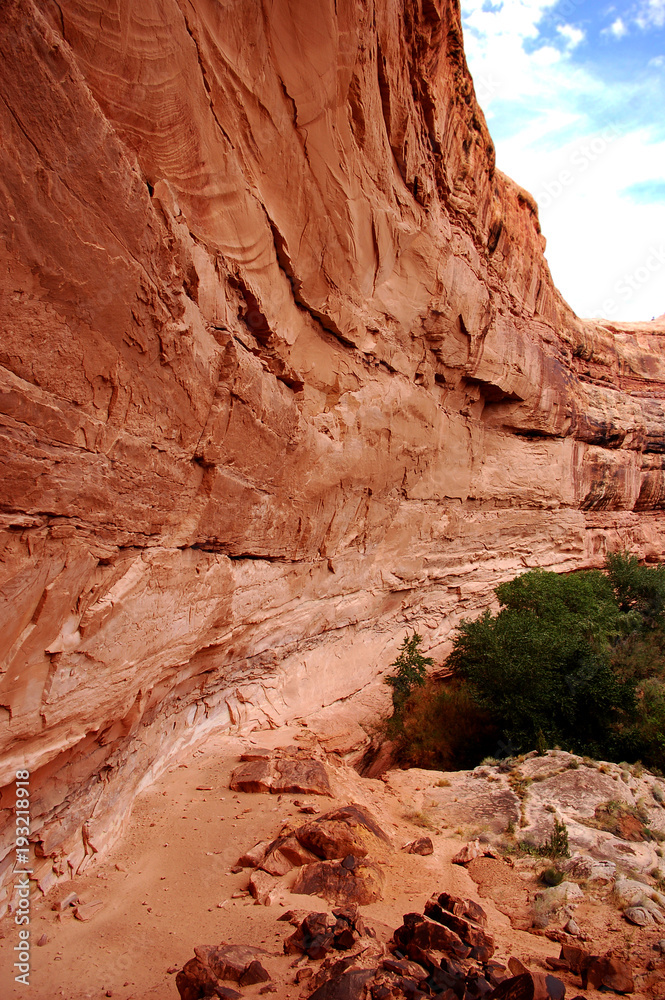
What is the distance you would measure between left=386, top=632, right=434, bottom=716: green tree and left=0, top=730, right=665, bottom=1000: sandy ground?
10.4ft

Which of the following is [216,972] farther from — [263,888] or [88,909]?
[88,909]

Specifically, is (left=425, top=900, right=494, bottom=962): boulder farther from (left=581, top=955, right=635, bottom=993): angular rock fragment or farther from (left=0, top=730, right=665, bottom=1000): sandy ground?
(left=581, top=955, right=635, bottom=993): angular rock fragment

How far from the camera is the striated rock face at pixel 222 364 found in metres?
3.88

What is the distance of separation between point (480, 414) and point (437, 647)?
6.04m

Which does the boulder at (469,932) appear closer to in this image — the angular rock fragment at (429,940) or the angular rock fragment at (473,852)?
the angular rock fragment at (429,940)

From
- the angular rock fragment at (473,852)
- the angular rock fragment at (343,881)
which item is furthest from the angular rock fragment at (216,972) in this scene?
the angular rock fragment at (473,852)

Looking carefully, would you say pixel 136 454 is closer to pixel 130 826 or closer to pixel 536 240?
pixel 130 826

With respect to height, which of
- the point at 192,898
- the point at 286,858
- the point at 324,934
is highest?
the point at 324,934

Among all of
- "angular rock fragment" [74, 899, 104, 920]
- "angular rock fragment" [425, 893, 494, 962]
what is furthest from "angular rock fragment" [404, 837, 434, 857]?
"angular rock fragment" [74, 899, 104, 920]

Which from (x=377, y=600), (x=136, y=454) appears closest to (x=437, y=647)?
(x=377, y=600)

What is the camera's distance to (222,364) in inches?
230

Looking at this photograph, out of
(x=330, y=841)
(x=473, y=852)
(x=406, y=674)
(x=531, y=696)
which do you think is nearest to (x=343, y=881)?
(x=330, y=841)

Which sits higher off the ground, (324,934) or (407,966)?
(407,966)

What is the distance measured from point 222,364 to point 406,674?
22.9ft
